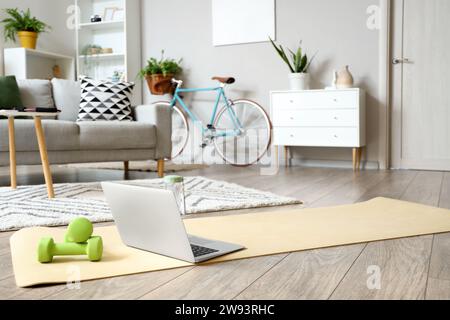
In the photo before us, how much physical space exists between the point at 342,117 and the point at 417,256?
2748 mm

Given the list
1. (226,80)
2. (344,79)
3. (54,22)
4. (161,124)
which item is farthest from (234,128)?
(54,22)

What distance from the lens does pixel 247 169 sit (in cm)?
435

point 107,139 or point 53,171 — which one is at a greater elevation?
point 107,139

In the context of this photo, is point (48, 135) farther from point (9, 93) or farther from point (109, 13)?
point (109, 13)

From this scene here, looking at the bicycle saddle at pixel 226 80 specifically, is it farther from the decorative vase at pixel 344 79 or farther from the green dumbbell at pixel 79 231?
the green dumbbell at pixel 79 231

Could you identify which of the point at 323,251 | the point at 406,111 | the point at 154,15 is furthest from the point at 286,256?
the point at 154,15

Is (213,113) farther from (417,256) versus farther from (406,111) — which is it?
(417,256)

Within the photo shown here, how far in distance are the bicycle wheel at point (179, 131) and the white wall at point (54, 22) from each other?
131 centimetres

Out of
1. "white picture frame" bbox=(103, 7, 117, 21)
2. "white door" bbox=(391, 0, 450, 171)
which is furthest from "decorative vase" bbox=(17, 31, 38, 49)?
"white door" bbox=(391, 0, 450, 171)

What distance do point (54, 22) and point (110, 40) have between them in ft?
1.96

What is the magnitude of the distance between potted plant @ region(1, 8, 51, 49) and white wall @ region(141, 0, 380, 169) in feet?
3.68

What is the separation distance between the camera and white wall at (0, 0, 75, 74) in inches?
200

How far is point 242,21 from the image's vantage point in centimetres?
482

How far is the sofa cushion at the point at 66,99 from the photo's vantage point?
3609 millimetres
